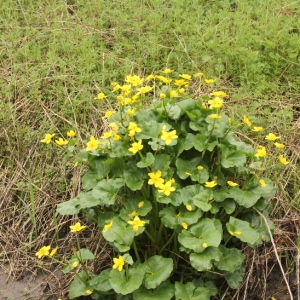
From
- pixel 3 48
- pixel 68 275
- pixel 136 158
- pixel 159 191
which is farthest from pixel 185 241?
pixel 3 48

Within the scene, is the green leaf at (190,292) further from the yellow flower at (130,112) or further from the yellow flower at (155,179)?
the yellow flower at (130,112)

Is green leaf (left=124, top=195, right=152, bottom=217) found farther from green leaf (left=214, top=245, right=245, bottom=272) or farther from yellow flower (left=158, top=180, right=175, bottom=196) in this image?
green leaf (left=214, top=245, right=245, bottom=272)

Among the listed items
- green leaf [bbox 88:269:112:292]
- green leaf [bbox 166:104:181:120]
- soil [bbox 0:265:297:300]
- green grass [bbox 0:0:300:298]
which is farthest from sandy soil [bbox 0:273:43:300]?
green leaf [bbox 166:104:181:120]

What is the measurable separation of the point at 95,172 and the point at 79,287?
60 centimetres

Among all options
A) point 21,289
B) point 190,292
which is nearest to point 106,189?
point 190,292

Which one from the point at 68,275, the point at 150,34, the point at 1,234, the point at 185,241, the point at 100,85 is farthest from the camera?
the point at 150,34

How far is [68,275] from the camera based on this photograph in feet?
9.66

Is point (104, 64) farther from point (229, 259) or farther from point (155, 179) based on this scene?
point (229, 259)

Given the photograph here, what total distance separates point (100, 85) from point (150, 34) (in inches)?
26.1

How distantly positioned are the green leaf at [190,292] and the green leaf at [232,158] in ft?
2.02

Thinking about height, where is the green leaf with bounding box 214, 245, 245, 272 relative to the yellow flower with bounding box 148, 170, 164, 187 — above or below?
below

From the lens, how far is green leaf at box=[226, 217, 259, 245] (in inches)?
96.1

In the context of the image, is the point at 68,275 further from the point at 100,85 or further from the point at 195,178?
the point at 100,85

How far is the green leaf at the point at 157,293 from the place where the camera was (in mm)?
2414
